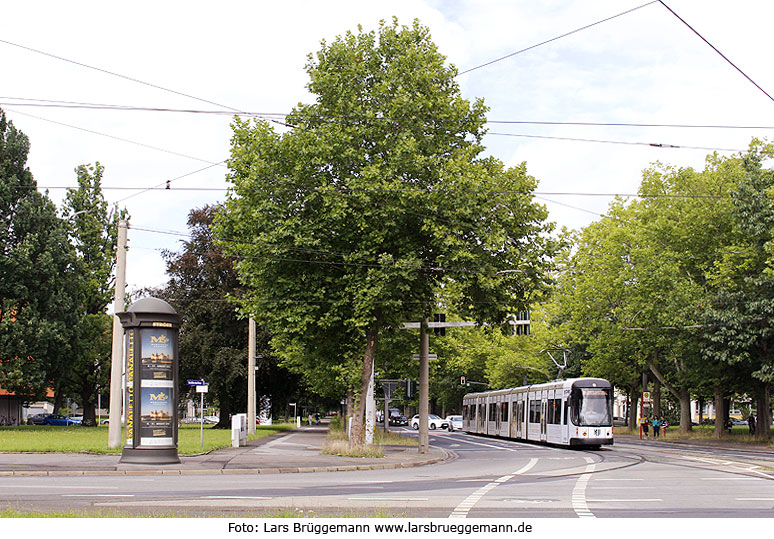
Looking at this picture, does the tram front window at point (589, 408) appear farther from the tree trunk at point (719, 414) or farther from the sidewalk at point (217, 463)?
the tree trunk at point (719, 414)

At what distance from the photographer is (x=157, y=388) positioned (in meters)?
23.5

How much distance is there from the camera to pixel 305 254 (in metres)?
28.8

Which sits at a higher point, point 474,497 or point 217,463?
point 474,497

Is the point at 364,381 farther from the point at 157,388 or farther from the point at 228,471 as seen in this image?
the point at 228,471

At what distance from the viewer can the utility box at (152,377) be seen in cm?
2309

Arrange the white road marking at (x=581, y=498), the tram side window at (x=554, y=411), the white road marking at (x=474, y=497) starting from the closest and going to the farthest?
the white road marking at (x=474, y=497)
the white road marking at (x=581, y=498)
the tram side window at (x=554, y=411)

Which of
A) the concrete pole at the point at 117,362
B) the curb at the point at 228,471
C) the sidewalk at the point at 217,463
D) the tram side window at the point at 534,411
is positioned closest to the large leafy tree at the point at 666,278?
the tram side window at the point at 534,411

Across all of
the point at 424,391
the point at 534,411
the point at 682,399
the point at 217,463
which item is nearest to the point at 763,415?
the point at 682,399

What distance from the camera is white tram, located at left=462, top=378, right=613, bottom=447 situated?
39219 millimetres

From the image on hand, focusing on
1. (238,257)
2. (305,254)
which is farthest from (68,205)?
(305,254)

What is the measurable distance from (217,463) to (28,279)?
38372 millimetres

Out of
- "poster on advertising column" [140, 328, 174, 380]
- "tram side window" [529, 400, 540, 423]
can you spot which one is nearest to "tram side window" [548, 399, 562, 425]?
"tram side window" [529, 400, 540, 423]

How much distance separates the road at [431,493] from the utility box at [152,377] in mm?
3340

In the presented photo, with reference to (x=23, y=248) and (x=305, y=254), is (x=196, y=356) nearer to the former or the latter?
(x=23, y=248)
